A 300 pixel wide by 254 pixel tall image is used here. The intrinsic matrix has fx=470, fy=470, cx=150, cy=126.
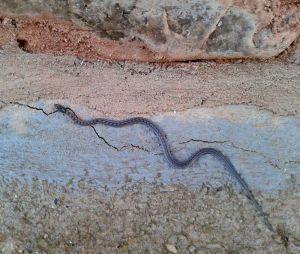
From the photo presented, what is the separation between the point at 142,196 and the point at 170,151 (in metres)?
0.28

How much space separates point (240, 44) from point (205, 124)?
461 mm

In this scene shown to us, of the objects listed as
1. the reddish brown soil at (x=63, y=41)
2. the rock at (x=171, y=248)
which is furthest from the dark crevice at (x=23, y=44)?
the rock at (x=171, y=248)

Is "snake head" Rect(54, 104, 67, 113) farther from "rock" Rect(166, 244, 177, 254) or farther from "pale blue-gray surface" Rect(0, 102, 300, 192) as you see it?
"rock" Rect(166, 244, 177, 254)

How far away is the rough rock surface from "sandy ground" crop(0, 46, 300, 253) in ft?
0.27

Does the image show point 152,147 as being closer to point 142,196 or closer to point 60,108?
point 142,196

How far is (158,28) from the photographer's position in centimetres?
238

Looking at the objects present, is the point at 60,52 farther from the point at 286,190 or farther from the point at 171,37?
the point at 286,190

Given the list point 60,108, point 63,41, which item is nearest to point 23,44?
point 63,41

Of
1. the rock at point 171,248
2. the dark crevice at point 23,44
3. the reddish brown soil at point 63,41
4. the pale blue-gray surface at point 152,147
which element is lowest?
the rock at point 171,248

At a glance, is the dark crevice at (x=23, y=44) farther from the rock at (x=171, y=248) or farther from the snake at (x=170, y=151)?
the rock at (x=171, y=248)

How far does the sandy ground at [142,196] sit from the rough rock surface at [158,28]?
0.08m

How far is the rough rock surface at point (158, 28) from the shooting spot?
2295mm

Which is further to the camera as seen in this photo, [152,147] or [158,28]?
[152,147]

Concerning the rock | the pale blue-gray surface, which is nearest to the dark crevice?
the pale blue-gray surface
